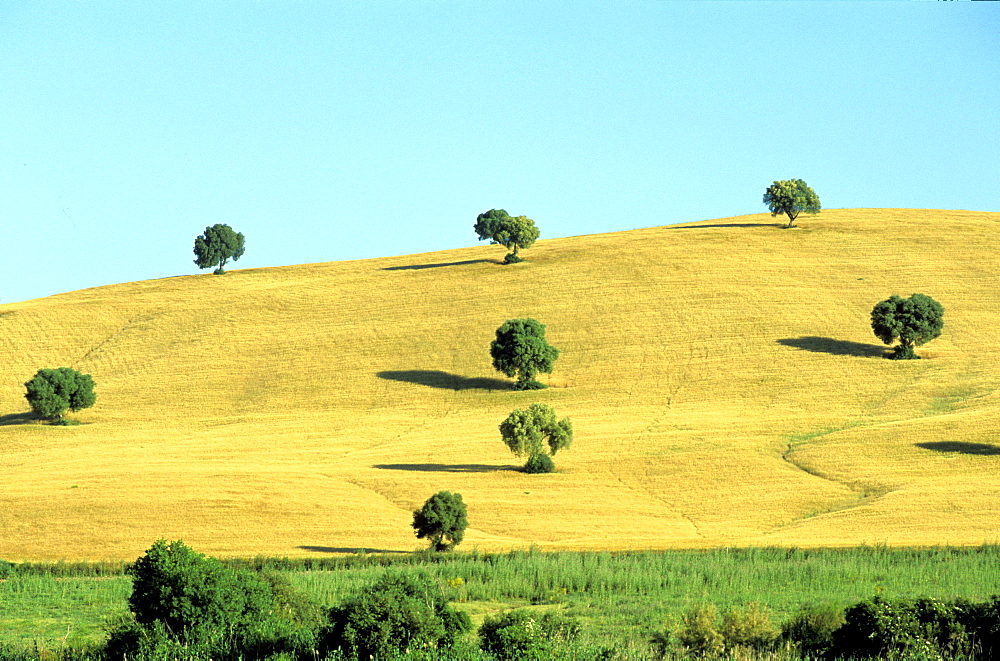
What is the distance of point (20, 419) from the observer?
8575cm

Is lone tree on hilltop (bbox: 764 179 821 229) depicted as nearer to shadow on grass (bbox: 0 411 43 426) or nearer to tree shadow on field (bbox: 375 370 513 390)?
tree shadow on field (bbox: 375 370 513 390)

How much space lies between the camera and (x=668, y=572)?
3512 cm

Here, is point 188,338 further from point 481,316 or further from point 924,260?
point 924,260

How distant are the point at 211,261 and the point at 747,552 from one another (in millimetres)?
107702

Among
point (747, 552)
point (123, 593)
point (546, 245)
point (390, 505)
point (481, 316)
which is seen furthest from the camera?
point (546, 245)

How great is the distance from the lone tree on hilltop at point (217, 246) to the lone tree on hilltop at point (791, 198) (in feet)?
210

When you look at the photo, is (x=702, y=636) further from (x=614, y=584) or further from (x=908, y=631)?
(x=614, y=584)

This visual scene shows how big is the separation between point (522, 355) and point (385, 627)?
64.1 m

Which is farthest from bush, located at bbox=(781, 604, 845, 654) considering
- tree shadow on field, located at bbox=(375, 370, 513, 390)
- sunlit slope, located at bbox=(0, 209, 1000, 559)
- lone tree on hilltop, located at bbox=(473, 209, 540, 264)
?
lone tree on hilltop, located at bbox=(473, 209, 540, 264)

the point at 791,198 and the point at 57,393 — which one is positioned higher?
the point at 791,198

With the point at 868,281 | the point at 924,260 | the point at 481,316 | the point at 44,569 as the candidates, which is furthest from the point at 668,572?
the point at 924,260

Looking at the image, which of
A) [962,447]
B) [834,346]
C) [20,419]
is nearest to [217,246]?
[20,419]

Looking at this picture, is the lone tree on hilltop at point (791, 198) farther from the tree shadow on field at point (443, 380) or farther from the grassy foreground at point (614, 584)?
Result: the grassy foreground at point (614, 584)

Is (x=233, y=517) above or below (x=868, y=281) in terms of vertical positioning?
below
